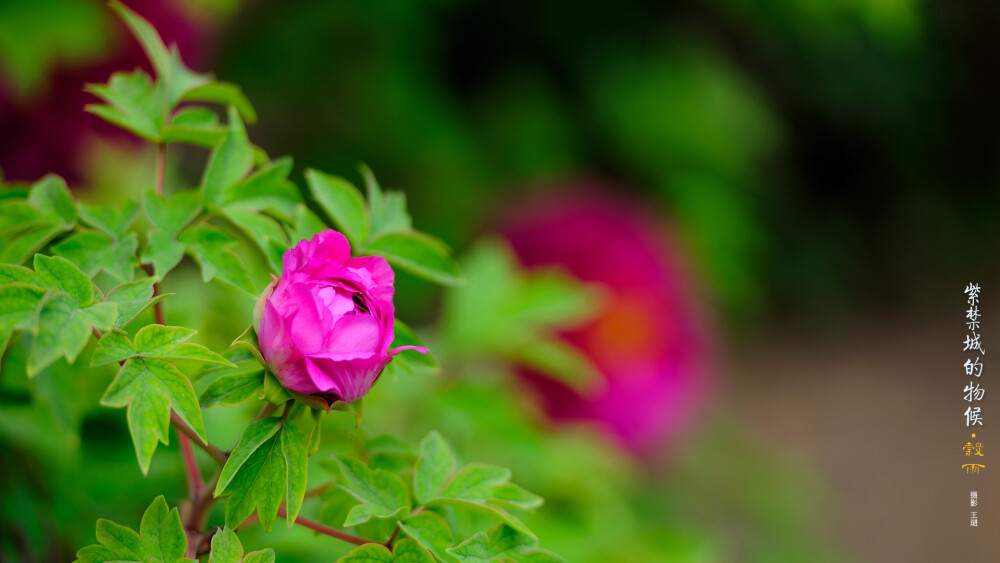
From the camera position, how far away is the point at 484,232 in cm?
119

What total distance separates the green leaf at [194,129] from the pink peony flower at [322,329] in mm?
92

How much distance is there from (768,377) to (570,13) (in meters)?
1.15

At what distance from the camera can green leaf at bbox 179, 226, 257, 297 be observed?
0.26 metres

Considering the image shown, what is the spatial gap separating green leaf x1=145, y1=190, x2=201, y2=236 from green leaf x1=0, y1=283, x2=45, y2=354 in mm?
59

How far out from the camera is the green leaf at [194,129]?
30cm

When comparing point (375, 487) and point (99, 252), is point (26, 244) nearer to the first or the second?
point (99, 252)

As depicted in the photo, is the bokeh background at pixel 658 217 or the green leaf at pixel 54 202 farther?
the bokeh background at pixel 658 217

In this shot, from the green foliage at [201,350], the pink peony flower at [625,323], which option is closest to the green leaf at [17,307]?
the green foliage at [201,350]

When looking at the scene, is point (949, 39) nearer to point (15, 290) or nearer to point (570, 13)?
point (570, 13)

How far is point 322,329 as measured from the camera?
0.22m

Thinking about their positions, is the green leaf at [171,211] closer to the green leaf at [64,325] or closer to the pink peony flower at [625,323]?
the green leaf at [64,325]

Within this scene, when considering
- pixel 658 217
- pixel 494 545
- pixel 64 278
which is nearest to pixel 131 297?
pixel 64 278

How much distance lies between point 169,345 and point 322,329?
4 centimetres

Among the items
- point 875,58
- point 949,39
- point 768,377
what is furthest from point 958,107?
point 768,377
